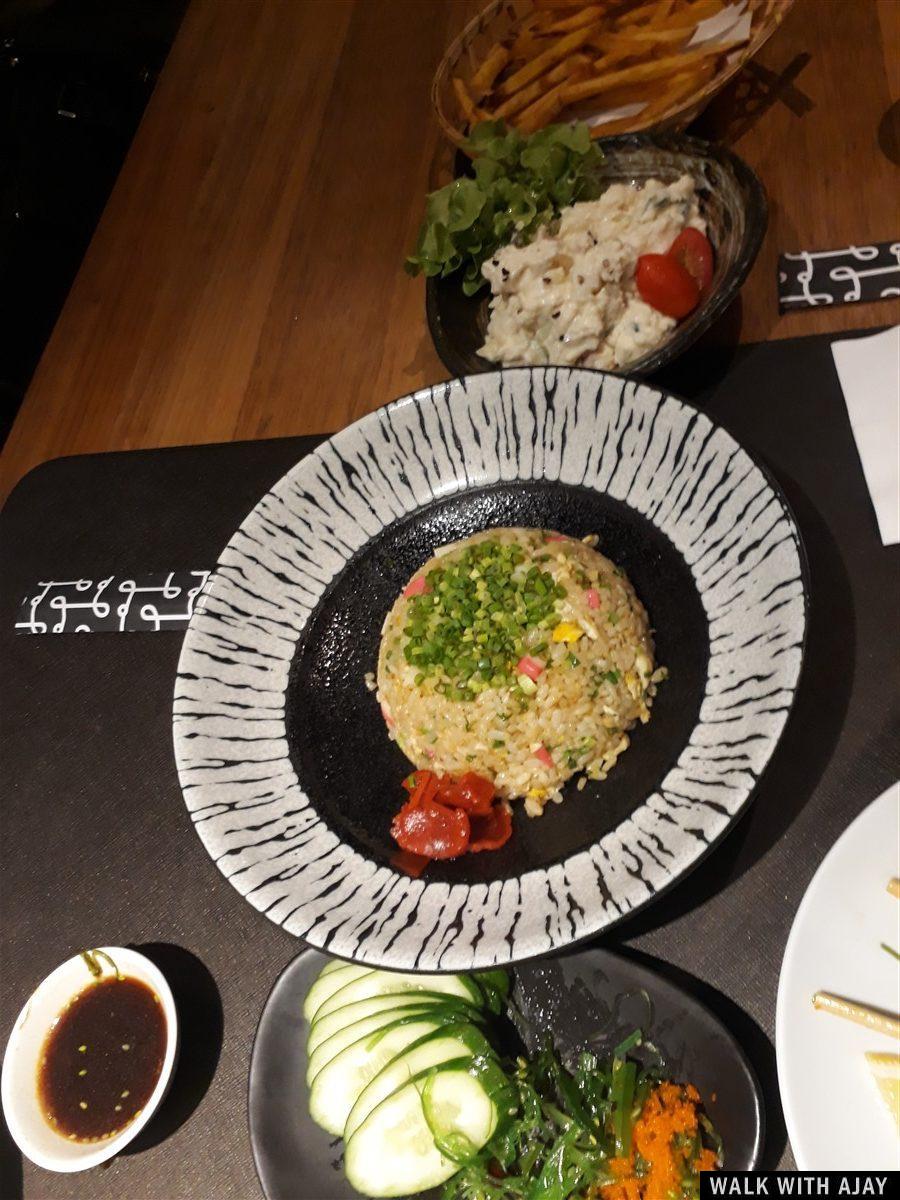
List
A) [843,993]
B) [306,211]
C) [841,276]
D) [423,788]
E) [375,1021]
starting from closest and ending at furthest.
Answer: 1. [843,993]
2. [375,1021]
3. [423,788]
4. [841,276]
5. [306,211]

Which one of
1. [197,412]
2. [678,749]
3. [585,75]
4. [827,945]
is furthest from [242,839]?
[585,75]

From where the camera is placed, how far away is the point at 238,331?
3.26m

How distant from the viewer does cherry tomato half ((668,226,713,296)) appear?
2375 millimetres

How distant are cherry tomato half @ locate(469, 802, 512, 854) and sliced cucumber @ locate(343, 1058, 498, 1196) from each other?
0.40 metres

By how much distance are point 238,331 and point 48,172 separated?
5.78 ft

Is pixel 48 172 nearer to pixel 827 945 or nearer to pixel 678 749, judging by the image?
pixel 678 749

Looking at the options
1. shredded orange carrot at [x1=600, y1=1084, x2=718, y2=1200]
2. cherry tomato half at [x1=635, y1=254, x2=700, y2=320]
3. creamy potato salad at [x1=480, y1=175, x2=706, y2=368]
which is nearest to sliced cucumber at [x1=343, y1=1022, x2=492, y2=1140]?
shredded orange carrot at [x1=600, y1=1084, x2=718, y2=1200]

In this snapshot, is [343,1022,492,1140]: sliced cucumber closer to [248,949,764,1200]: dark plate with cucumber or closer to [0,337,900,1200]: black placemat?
[248,949,764,1200]: dark plate with cucumber

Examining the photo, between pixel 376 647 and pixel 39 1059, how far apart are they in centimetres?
114

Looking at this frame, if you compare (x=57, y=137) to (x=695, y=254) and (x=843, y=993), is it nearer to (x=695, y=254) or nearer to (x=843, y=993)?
(x=695, y=254)

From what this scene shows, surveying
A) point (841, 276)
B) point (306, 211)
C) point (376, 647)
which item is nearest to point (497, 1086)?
point (376, 647)

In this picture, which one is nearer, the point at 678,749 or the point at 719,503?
the point at 678,749

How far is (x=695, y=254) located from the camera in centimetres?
238

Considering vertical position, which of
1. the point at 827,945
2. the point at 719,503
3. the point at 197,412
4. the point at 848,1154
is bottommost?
the point at 848,1154
